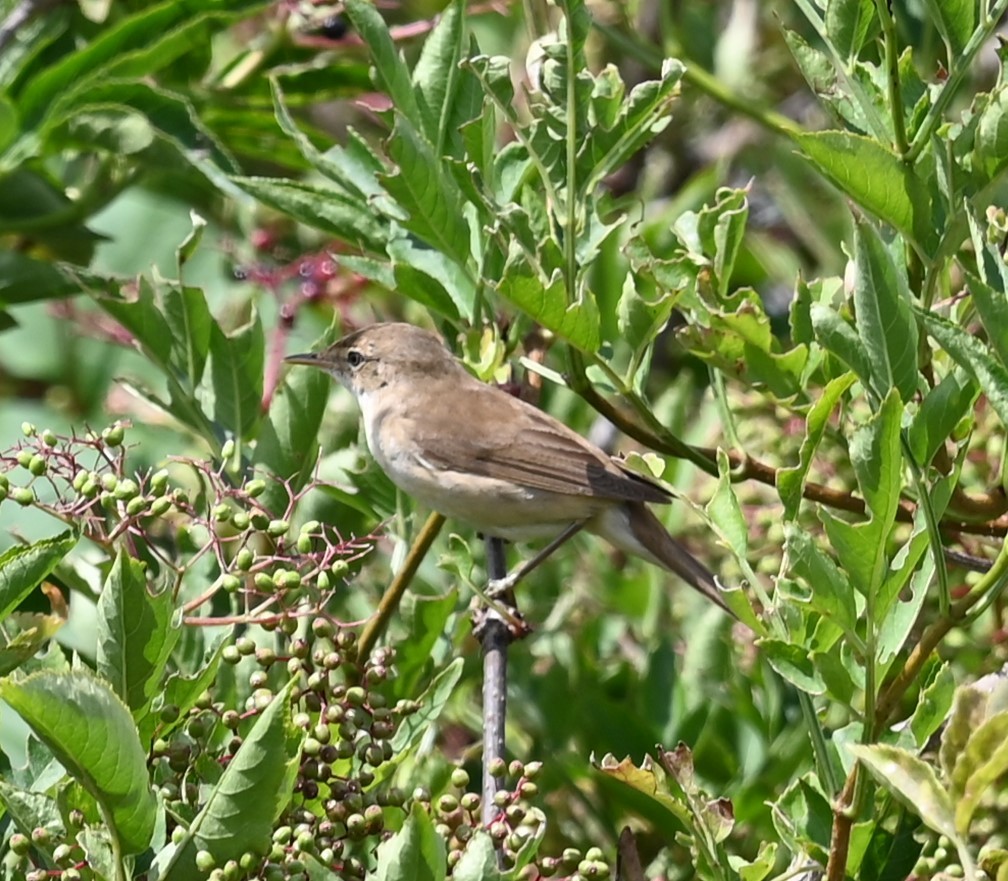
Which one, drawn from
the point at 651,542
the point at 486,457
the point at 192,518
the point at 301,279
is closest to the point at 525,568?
the point at 651,542

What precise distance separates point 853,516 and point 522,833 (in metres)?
1.31

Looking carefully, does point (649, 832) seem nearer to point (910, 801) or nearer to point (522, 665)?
point (522, 665)

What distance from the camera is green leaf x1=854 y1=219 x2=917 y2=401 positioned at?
1990 millimetres

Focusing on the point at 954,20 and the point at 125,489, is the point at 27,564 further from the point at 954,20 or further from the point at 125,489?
the point at 954,20

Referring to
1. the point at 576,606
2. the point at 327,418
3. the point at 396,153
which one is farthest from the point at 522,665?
the point at 396,153

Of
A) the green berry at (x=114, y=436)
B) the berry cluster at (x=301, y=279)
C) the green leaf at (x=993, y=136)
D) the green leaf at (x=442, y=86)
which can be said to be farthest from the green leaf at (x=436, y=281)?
the green leaf at (x=993, y=136)

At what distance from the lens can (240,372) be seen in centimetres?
283

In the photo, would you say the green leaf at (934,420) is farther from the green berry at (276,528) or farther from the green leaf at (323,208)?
the green leaf at (323,208)

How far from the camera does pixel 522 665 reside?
355 centimetres

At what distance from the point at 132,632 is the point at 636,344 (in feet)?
3.14

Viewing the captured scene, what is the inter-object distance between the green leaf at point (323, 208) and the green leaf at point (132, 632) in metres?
A: 1.05

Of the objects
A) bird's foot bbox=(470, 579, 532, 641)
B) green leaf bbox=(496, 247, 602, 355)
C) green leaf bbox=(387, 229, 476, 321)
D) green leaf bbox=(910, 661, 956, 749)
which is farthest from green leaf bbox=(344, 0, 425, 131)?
green leaf bbox=(910, 661, 956, 749)

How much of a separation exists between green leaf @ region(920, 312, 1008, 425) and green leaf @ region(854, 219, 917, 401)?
114mm

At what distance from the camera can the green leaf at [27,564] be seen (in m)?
1.99
